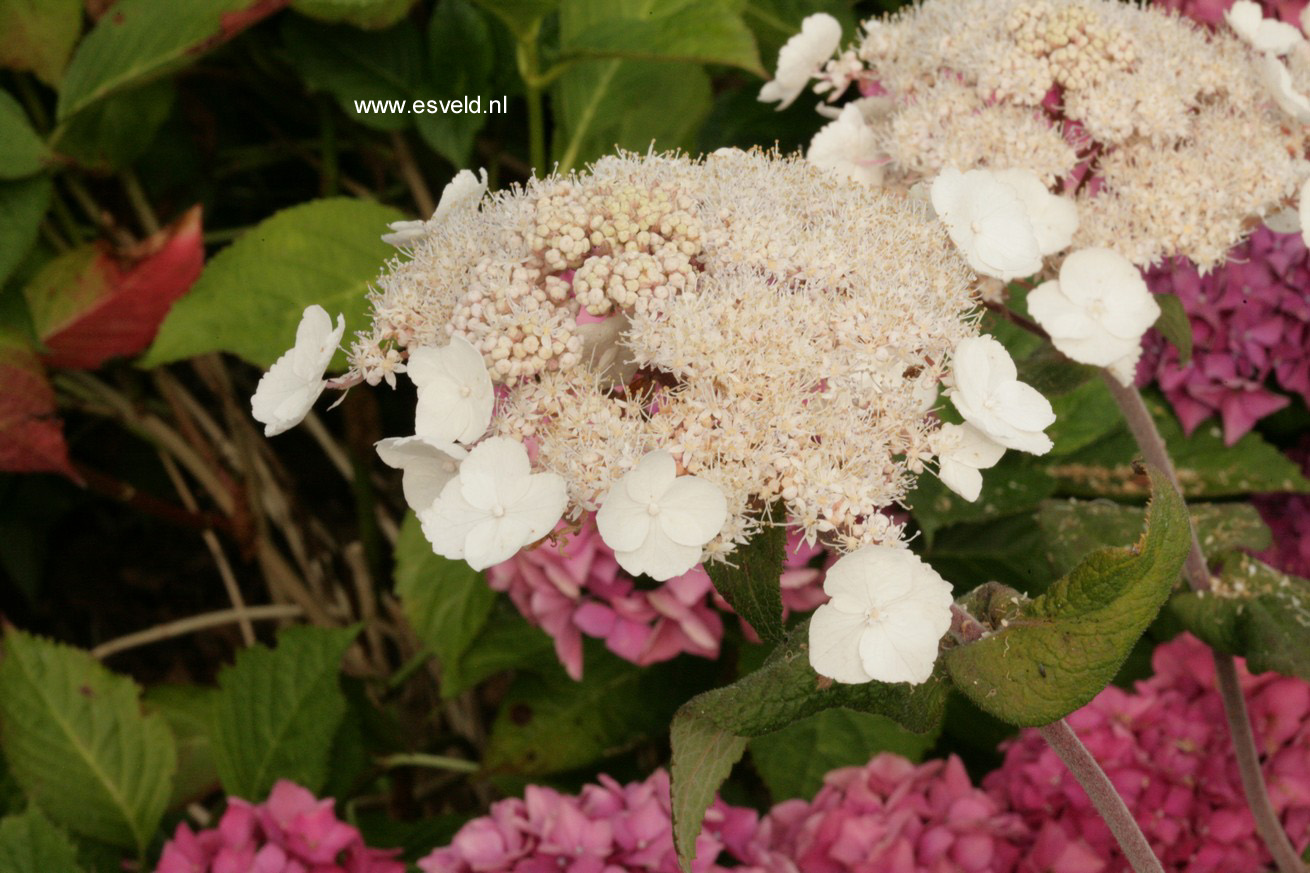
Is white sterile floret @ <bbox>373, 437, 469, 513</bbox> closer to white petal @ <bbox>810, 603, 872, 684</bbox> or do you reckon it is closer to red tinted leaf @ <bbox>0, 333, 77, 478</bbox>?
white petal @ <bbox>810, 603, 872, 684</bbox>

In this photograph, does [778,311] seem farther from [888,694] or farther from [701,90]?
[701,90]

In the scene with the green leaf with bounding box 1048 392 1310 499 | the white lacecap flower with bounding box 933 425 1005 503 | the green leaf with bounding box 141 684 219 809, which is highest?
the white lacecap flower with bounding box 933 425 1005 503

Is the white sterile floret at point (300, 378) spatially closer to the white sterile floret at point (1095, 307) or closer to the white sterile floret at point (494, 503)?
the white sterile floret at point (494, 503)

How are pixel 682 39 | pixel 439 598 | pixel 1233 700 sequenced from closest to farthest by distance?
pixel 1233 700, pixel 682 39, pixel 439 598

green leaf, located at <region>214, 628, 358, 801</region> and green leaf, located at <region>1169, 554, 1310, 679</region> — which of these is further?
green leaf, located at <region>214, 628, 358, 801</region>

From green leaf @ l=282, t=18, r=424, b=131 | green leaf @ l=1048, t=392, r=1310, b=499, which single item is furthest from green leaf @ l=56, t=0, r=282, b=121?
green leaf @ l=1048, t=392, r=1310, b=499

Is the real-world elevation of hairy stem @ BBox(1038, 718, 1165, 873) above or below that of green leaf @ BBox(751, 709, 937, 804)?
above

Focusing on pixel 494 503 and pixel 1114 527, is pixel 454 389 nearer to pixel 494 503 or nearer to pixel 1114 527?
pixel 494 503

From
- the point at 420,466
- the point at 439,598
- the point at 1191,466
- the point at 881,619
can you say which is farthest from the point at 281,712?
the point at 1191,466
